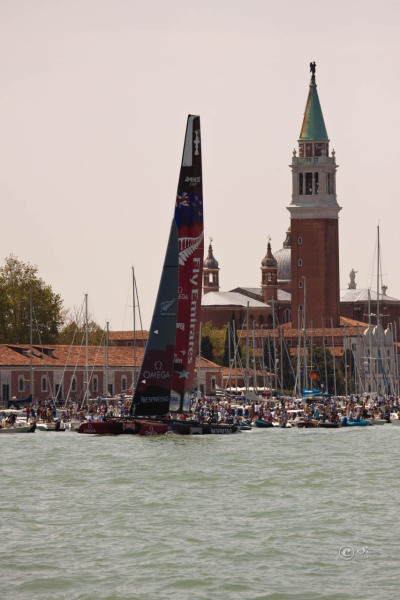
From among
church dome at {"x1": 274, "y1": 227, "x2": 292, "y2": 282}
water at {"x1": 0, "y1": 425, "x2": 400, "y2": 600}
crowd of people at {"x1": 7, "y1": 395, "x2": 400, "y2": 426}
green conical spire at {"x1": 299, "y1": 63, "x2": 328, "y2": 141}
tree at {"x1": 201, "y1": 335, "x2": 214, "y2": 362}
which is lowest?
water at {"x1": 0, "y1": 425, "x2": 400, "y2": 600}

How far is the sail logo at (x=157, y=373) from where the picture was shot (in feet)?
174

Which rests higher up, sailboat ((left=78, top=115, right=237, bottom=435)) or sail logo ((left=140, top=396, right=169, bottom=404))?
sailboat ((left=78, top=115, right=237, bottom=435))

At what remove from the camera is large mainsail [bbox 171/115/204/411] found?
173ft

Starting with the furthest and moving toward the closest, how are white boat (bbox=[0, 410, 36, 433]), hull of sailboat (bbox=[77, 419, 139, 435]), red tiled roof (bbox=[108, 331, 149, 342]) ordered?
red tiled roof (bbox=[108, 331, 149, 342]) < white boat (bbox=[0, 410, 36, 433]) < hull of sailboat (bbox=[77, 419, 139, 435])

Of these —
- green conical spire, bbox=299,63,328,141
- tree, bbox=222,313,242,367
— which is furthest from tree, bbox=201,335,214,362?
green conical spire, bbox=299,63,328,141

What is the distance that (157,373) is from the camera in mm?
53031

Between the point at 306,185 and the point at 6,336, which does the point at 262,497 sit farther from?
the point at 306,185

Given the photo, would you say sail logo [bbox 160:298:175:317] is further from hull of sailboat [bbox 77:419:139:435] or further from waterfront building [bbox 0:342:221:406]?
waterfront building [bbox 0:342:221:406]

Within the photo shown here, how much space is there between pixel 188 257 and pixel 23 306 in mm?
60232

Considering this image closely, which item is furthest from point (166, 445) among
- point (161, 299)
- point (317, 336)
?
point (317, 336)

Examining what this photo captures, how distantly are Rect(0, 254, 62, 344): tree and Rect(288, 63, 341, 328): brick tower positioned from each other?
1598 inches

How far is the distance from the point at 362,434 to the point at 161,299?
14.8 m

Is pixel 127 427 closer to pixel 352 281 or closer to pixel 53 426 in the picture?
pixel 53 426

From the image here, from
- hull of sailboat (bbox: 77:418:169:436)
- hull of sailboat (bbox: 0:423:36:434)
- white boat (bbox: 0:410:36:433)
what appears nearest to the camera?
hull of sailboat (bbox: 77:418:169:436)
